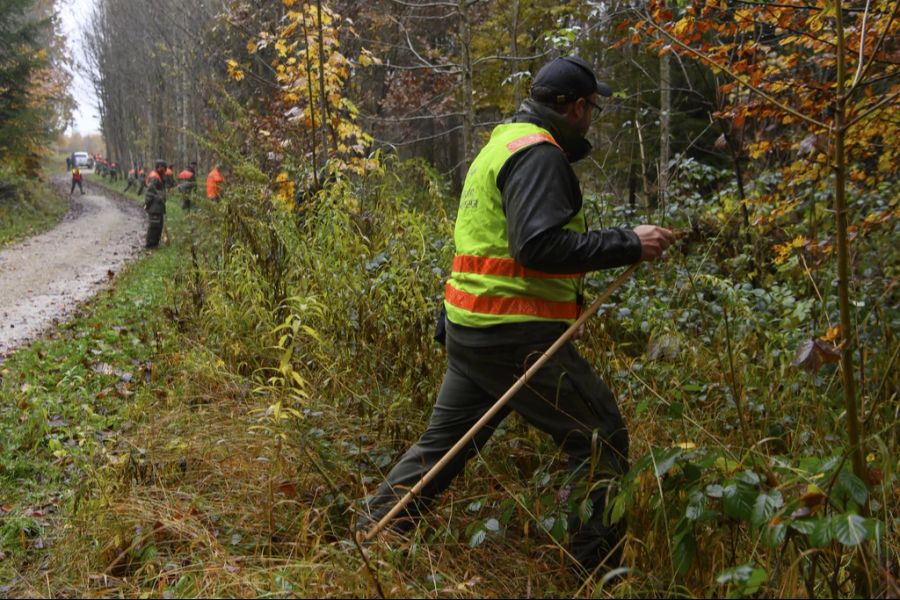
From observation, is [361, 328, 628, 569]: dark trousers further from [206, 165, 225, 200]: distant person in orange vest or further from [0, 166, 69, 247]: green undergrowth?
[0, 166, 69, 247]: green undergrowth

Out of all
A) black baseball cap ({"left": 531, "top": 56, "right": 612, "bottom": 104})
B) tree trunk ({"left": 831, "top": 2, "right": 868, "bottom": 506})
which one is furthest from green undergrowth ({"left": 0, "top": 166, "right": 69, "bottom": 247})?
tree trunk ({"left": 831, "top": 2, "right": 868, "bottom": 506})

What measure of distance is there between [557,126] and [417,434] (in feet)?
6.26

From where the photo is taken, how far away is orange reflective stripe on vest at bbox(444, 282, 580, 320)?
2975mm

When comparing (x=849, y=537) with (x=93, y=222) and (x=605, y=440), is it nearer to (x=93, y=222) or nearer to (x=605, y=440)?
(x=605, y=440)

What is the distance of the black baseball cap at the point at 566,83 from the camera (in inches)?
120

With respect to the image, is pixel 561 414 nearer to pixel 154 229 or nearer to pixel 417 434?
pixel 417 434

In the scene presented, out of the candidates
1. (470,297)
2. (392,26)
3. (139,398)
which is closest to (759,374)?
(470,297)

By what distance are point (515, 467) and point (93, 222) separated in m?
23.2

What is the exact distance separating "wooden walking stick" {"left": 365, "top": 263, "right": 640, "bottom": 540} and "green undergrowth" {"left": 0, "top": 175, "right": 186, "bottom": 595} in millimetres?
1470

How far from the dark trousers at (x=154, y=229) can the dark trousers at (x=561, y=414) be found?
14443 mm

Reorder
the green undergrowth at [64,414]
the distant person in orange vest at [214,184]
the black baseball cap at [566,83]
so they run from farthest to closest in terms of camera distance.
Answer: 1. the distant person in orange vest at [214,184]
2. the green undergrowth at [64,414]
3. the black baseball cap at [566,83]

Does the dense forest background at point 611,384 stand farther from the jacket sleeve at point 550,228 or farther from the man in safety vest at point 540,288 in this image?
the jacket sleeve at point 550,228

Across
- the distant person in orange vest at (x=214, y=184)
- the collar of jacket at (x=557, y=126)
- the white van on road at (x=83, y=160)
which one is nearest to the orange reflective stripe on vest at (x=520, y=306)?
the collar of jacket at (x=557, y=126)

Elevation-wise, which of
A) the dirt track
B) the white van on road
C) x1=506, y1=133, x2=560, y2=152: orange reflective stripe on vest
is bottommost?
the dirt track
